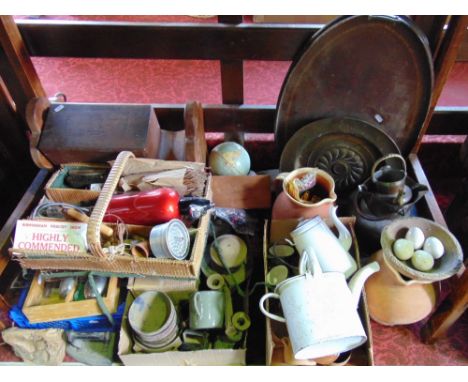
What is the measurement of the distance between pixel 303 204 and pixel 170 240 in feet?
1.38

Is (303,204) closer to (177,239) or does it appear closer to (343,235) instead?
(343,235)

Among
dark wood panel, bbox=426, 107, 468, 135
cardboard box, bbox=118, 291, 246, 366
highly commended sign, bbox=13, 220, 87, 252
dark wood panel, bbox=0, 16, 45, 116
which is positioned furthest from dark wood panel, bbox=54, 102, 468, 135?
cardboard box, bbox=118, 291, 246, 366

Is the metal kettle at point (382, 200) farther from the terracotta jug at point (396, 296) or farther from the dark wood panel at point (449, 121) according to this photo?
the dark wood panel at point (449, 121)

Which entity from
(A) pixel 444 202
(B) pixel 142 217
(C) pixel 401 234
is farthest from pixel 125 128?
(A) pixel 444 202

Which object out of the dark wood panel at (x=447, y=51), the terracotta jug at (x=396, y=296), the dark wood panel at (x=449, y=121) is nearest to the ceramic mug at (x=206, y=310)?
the terracotta jug at (x=396, y=296)

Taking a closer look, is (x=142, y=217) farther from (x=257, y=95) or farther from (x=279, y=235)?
(x=257, y=95)

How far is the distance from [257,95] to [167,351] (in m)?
1.32

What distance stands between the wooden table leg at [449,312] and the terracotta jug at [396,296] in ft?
0.16

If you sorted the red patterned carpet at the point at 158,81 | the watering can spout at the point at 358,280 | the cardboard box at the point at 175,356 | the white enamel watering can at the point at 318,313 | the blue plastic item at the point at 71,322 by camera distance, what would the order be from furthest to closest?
the red patterned carpet at the point at 158,81 < the blue plastic item at the point at 71,322 < the cardboard box at the point at 175,356 < the watering can spout at the point at 358,280 < the white enamel watering can at the point at 318,313

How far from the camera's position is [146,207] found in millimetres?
1179

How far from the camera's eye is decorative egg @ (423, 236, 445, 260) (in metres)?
1.12

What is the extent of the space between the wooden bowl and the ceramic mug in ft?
1.66

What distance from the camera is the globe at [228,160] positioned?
4.89ft

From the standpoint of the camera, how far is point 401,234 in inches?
47.2
